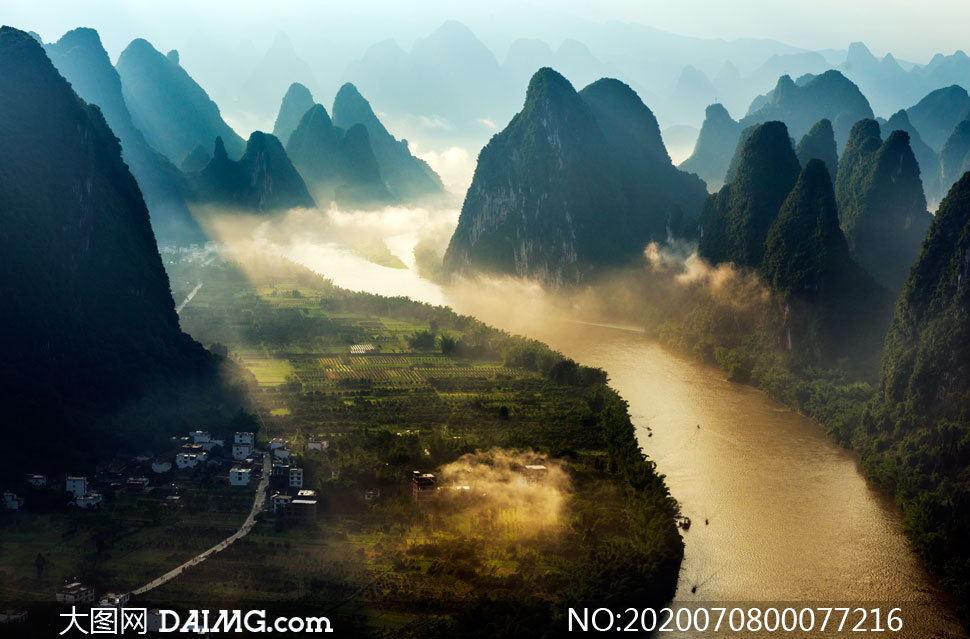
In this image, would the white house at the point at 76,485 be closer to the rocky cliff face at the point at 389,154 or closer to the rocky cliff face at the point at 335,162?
the rocky cliff face at the point at 335,162

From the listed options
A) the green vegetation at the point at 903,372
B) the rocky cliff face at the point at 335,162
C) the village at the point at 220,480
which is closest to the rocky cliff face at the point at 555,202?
the green vegetation at the point at 903,372

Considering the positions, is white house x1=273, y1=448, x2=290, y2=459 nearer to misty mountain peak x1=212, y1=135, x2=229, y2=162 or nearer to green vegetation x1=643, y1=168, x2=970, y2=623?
green vegetation x1=643, y1=168, x2=970, y2=623

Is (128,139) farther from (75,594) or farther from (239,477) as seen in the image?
(75,594)

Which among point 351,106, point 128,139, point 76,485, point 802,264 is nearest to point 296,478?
point 76,485

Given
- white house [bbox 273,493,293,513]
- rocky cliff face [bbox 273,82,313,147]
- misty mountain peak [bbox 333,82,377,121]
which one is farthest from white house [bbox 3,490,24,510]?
rocky cliff face [bbox 273,82,313,147]

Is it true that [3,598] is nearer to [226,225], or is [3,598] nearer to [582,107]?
[582,107]

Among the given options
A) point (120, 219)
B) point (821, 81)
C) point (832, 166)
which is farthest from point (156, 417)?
point (821, 81)
